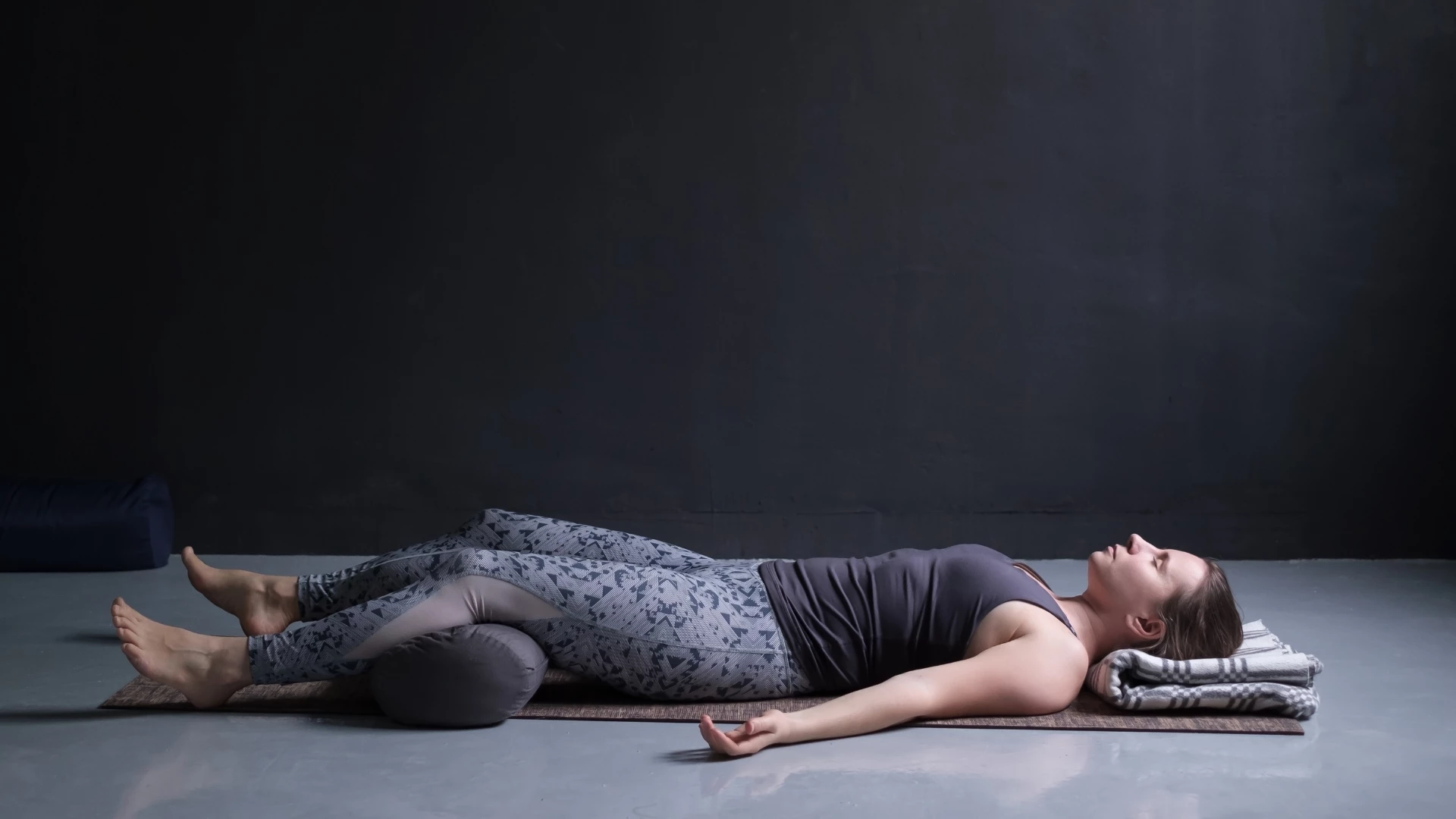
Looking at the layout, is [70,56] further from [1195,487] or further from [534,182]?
[1195,487]

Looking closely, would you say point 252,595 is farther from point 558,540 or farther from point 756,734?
point 756,734

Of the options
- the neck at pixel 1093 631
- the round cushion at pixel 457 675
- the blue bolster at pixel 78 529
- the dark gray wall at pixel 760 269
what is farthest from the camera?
the dark gray wall at pixel 760 269

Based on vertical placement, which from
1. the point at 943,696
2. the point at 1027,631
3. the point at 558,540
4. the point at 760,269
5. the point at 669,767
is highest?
the point at 760,269

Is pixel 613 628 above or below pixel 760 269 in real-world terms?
below

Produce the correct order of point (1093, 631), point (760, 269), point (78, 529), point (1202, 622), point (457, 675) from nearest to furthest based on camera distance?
point (457, 675) → point (1202, 622) → point (1093, 631) → point (78, 529) → point (760, 269)

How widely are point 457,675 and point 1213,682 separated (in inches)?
63.7

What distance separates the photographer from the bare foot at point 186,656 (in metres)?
2.52

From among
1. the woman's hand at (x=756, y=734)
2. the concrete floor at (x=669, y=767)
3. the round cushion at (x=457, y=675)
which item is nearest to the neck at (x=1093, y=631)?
the concrete floor at (x=669, y=767)

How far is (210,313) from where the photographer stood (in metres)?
4.29

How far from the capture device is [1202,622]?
104 inches

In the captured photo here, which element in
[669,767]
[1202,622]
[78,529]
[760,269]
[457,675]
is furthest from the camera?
[760,269]

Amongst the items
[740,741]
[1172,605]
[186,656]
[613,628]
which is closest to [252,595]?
[186,656]

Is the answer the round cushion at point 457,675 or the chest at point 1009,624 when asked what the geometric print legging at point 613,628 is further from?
the chest at point 1009,624

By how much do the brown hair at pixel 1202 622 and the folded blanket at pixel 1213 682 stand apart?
0.03m
